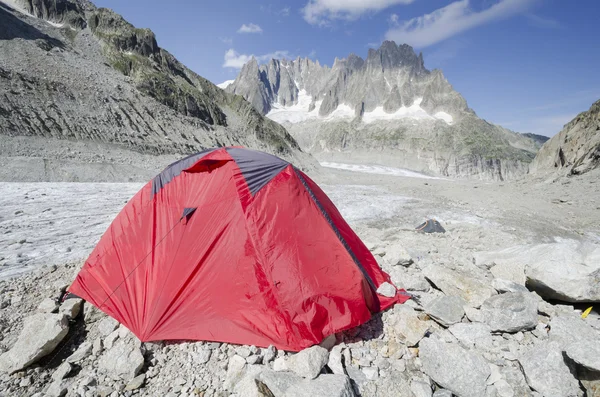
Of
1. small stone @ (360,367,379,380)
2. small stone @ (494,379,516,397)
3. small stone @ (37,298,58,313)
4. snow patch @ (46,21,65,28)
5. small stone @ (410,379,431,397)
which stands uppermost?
snow patch @ (46,21,65,28)

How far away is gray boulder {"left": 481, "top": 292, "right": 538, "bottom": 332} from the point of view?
11.5ft

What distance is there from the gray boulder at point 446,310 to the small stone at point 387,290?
0.56m

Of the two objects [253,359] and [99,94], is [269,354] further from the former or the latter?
[99,94]

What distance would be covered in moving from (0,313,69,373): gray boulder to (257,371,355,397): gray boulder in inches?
118

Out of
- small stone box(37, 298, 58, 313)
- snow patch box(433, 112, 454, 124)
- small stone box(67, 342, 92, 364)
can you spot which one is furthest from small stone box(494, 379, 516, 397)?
snow patch box(433, 112, 454, 124)

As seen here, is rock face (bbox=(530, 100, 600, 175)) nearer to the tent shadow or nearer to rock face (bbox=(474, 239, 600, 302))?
rock face (bbox=(474, 239, 600, 302))

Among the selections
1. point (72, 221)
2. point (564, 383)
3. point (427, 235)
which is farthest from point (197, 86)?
point (564, 383)

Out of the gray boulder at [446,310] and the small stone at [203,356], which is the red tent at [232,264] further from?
the gray boulder at [446,310]

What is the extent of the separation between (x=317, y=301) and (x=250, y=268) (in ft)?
3.50

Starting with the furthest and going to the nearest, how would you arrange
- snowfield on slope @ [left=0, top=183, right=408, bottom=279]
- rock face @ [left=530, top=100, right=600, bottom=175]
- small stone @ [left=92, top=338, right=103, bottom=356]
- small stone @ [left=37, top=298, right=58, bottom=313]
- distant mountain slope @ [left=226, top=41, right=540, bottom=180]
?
distant mountain slope @ [left=226, top=41, right=540, bottom=180] < rock face @ [left=530, top=100, right=600, bottom=175] < snowfield on slope @ [left=0, top=183, right=408, bottom=279] < small stone @ [left=37, top=298, right=58, bottom=313] < small stone @ [left=92, top=338, right=103, bottom=356]

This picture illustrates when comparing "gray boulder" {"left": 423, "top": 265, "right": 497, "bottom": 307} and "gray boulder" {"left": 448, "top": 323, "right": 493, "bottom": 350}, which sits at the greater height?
"gray boulder" {"left": 423, "top": 265, "right": 497, "bottom": 307}

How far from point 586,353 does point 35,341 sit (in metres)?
6.35

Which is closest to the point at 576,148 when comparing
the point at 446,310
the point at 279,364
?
the point at 446,310

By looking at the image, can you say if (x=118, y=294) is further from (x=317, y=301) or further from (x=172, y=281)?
(x=317, y=301)
